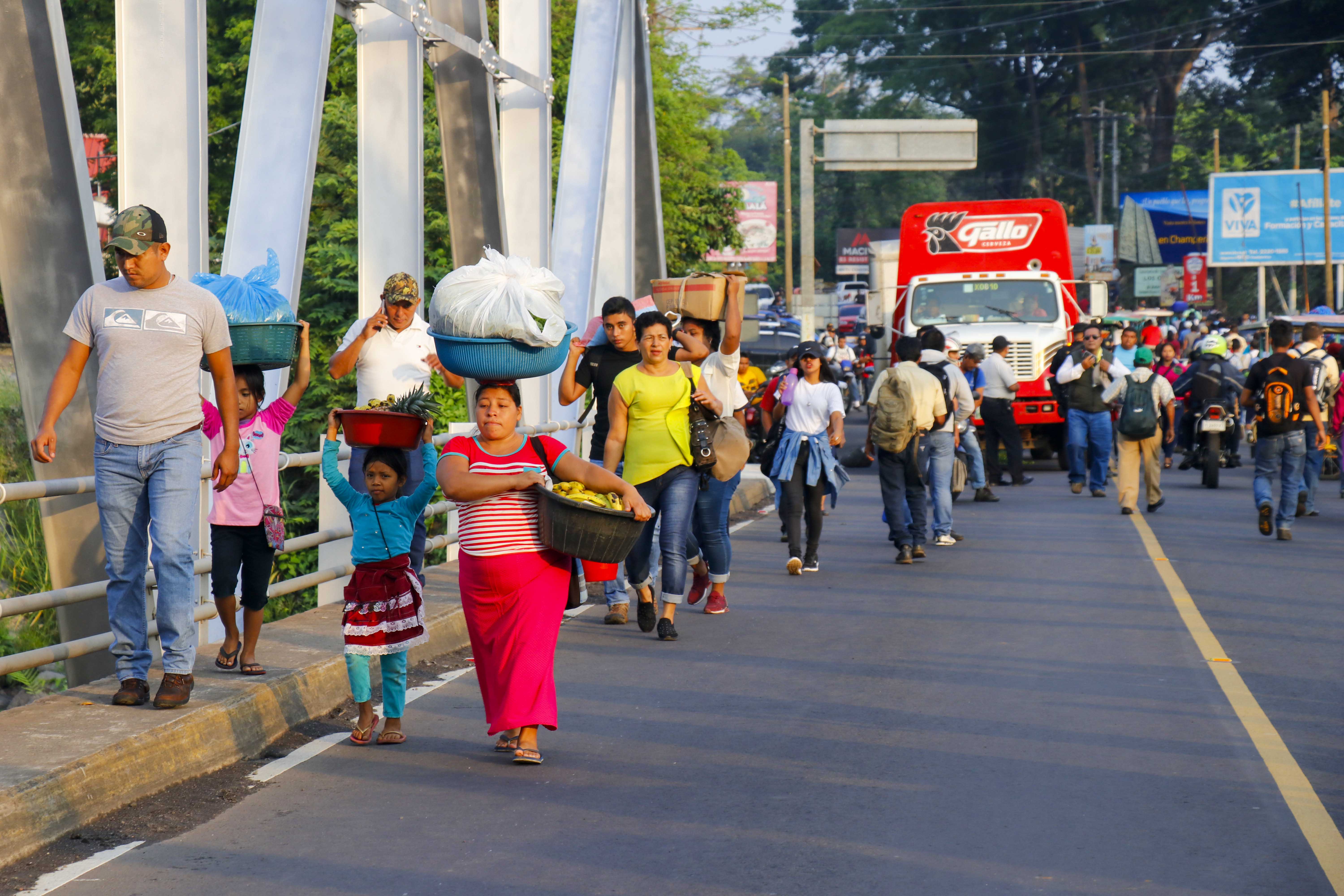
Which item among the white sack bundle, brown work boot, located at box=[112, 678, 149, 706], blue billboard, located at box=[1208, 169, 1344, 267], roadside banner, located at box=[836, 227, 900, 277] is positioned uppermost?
roadside banner, located at box=[836, 227, 900, 277]

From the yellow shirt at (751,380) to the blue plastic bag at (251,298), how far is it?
1252 centimetres

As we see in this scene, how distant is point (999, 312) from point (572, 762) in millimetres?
18388

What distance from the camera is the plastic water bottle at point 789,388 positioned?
12.2m

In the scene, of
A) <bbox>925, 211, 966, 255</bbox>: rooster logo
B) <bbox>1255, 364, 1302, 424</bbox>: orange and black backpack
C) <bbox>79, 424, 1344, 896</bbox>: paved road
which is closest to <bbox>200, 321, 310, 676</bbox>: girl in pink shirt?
<bbox>79, 424, 1344, 896</bbox>: paved road

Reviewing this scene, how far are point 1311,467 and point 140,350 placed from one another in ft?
41.4

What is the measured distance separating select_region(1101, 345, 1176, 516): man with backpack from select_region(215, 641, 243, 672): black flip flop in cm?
1119

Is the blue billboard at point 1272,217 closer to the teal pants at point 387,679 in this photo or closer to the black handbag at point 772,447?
the black handbag at point 772,447

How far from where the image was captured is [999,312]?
77.5ft

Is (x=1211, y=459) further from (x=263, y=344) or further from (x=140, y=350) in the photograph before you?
(x=140, y=350)

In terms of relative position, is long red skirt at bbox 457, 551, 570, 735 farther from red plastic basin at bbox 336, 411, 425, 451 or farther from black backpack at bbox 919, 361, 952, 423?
black backpack at bbox 919, 361, 952, 423

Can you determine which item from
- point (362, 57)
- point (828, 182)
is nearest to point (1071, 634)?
point (362, 57)

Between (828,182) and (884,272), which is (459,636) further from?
(828,182)

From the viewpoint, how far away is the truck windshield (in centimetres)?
2359

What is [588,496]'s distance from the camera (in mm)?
6180
